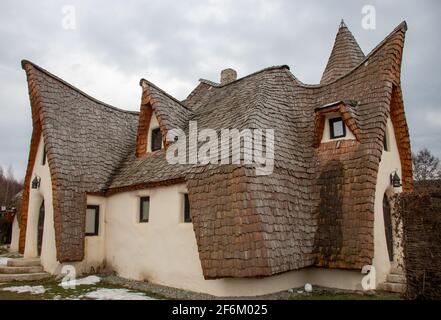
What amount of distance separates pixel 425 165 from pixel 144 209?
3552cm

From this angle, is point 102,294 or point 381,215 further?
point 381,215

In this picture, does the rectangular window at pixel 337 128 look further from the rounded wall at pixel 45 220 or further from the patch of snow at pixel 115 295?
the rounded wall at pixel 45 220

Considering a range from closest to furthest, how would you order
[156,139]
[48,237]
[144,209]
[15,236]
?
[144,209] → [48,237] → [156,139] → [15,236]

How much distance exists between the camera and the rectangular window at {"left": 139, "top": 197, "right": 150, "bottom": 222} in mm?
10781

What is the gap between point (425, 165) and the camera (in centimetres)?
3697

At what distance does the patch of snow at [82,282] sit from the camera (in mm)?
10028

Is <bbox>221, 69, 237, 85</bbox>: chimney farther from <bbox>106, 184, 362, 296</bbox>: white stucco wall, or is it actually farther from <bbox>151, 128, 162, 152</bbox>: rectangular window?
<bbox>106, 184, 362, 296</bbox>: white stucco wall

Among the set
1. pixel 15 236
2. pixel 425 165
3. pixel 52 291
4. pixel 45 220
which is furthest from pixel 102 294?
pixel 425 165

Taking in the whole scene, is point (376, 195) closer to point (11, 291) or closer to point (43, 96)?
point (11, 291)

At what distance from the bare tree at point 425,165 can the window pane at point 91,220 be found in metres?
32.5

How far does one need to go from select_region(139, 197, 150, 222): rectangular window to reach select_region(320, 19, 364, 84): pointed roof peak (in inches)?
329

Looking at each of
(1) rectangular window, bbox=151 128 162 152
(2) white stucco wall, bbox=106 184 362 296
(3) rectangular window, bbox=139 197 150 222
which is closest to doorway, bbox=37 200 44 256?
(2) white stucco wall, bbox=106 184 362 296

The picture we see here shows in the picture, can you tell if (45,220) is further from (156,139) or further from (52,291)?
(156,139)
